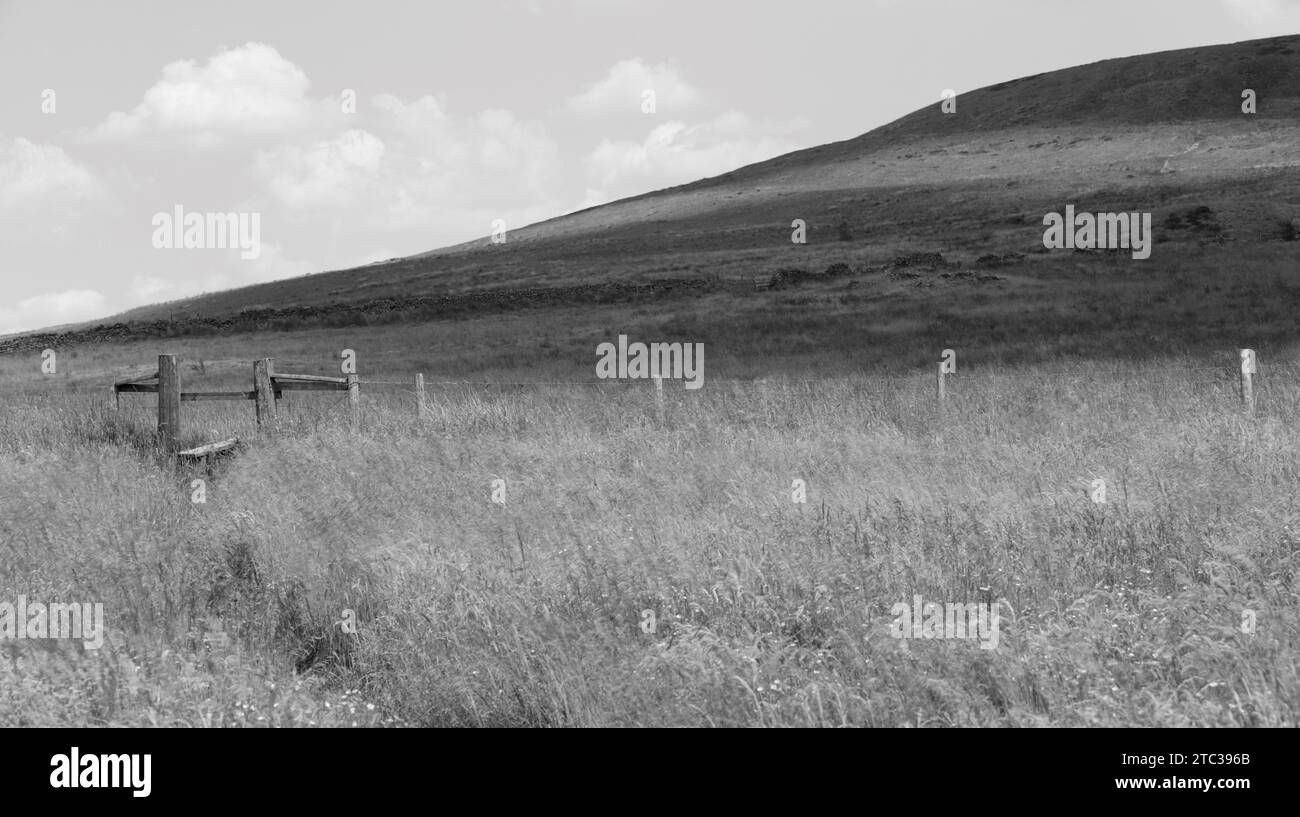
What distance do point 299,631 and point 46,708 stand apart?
1.87 metres

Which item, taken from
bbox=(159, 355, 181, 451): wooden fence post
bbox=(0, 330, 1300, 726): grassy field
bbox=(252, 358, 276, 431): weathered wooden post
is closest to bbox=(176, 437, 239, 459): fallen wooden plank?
bbox=(0, 330, 1300, 726): grassy field

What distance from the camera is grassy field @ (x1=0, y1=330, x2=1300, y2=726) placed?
18.8 ft

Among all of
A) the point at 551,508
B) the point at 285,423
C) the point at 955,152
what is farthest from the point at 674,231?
the point at 551,508

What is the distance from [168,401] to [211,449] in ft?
7.29

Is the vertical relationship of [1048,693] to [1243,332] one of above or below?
below

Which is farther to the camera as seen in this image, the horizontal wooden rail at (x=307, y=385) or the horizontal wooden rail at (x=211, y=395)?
the horizontal wooden rail at (x=307, y=385)

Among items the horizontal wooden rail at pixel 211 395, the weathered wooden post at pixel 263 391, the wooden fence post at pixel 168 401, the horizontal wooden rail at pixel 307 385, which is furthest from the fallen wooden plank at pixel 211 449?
the horizontal wooden rail at pixel 307 385

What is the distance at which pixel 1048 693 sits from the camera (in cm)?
545

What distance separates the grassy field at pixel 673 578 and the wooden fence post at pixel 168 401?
1.26m

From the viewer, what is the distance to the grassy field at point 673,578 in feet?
18.8

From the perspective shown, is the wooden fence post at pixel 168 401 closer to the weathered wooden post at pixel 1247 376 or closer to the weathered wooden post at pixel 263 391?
the weathered wooden post at pixel 263 391

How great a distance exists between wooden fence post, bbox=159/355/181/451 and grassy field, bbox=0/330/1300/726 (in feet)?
4.12

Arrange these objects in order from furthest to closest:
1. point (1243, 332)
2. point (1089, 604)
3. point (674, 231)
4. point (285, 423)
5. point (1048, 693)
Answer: point (674, 231)
point (1243, 332)
point (285, 423)
point (1089, 604)
point (1048, 693)
